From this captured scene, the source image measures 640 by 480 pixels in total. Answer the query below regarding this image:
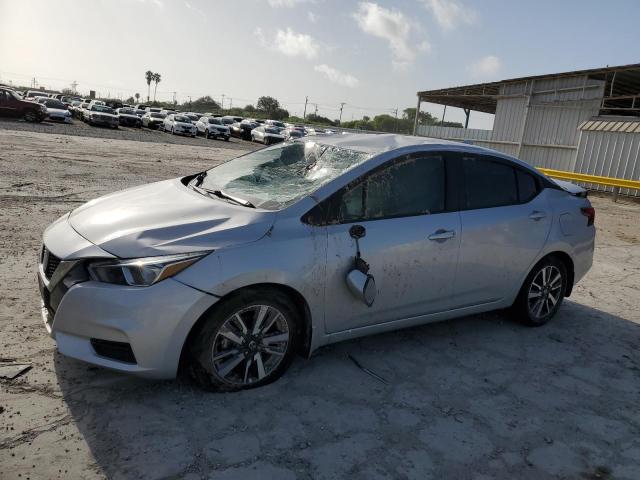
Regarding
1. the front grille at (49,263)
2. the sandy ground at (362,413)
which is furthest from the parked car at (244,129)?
the front grille at (49,263)

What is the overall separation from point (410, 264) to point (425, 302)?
0.39 metres

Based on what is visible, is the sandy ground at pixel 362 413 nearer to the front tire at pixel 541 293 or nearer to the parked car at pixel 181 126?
the front tire at pixel 541 293

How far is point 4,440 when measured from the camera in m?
2.58

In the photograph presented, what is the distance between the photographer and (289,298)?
3240 mm

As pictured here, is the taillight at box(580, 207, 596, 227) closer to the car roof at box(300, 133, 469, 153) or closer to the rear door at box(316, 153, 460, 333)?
the car roof at box(300, 133, 469, 153)

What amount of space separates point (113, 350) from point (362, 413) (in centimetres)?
151

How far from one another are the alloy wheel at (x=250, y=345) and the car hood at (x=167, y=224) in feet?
1.57

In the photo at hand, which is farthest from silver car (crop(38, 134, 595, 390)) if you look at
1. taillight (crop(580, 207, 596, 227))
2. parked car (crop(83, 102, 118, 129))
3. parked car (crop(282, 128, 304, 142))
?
parked car (crop(83, 102, 118, 129))

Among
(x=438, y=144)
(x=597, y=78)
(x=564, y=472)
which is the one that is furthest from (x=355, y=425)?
(x=597, y=78)

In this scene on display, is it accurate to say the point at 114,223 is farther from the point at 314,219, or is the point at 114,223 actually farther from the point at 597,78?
the point at 597,78

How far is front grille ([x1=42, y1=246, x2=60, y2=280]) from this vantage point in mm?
3115

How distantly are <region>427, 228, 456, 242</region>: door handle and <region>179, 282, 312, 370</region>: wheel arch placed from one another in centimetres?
109

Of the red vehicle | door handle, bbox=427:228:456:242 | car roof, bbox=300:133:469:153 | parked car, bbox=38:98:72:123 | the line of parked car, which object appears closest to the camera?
door handle, bbox=427:228:456:242

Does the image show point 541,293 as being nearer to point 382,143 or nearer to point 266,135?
point 382,143
